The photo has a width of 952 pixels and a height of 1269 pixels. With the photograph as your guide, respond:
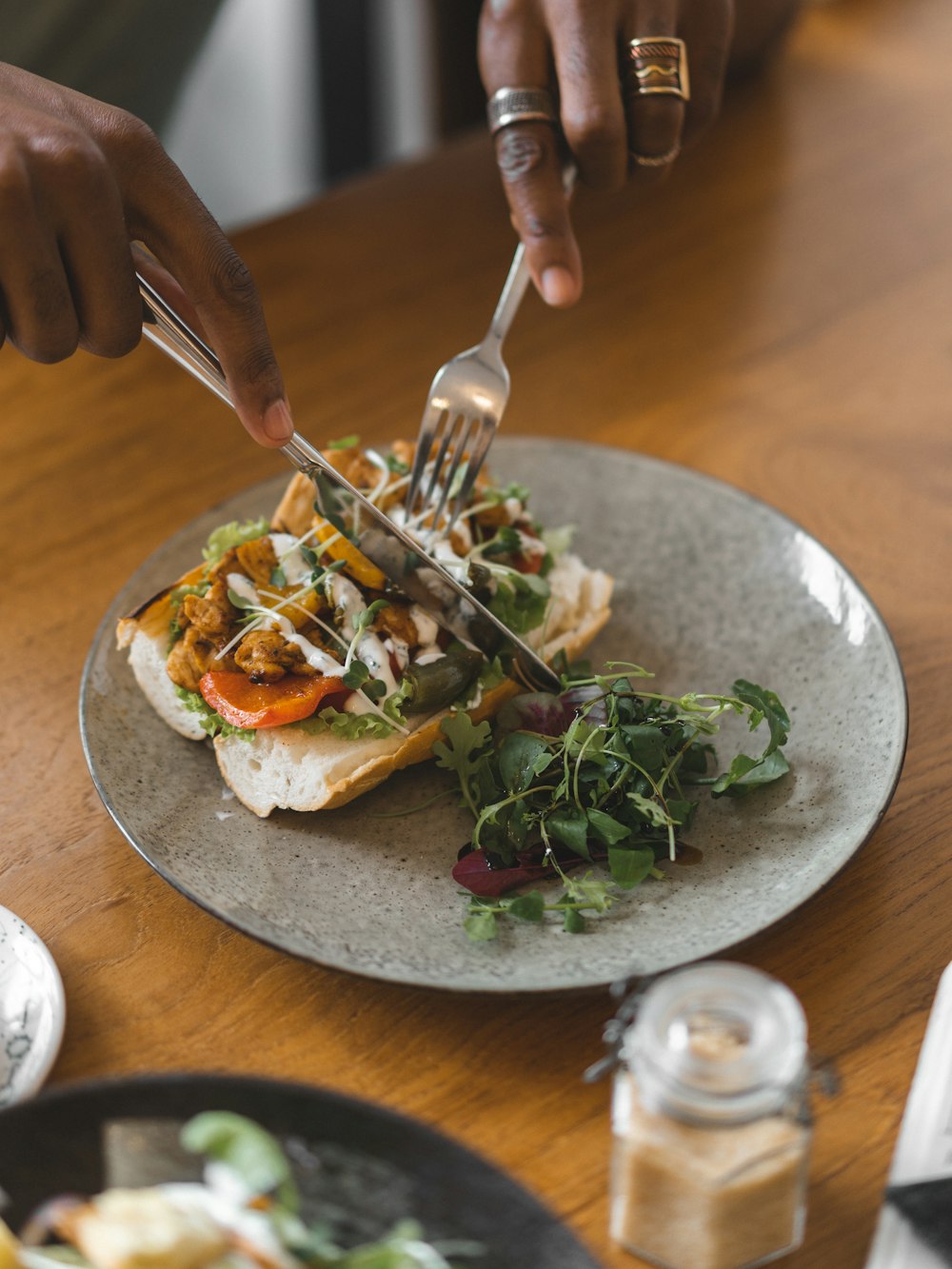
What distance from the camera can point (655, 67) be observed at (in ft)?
7.11

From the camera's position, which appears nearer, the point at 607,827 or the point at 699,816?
the point at 607,827

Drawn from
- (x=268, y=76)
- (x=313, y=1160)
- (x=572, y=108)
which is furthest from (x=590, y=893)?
(x=268, y=76)

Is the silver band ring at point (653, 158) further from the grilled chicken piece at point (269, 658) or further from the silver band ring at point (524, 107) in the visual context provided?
the grilled chicken piece at point (269, 658)

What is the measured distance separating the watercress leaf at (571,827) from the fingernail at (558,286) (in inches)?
35.4

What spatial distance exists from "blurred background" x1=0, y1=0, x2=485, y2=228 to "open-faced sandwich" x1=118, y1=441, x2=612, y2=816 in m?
1.55

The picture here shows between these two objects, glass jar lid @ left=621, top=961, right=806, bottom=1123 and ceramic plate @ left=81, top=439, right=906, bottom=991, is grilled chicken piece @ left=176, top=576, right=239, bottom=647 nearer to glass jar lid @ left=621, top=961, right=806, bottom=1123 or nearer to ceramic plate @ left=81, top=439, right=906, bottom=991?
ceramic plate @ left=81, top=439, right=906, bottom=991

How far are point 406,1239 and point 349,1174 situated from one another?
3.2 inches

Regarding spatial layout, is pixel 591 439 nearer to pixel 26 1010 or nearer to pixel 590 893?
pixel 590 893

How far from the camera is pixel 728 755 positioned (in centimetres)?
183

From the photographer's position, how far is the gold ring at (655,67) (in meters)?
2.17

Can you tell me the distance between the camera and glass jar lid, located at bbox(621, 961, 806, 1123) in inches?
41.4

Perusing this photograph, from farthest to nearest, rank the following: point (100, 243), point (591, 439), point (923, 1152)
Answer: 1. point (591, 439)
2. point (100, 243)
3. point (923, 1152)

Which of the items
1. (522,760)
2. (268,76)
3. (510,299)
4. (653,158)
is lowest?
(268,76)

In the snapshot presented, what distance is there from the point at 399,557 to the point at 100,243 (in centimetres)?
58
